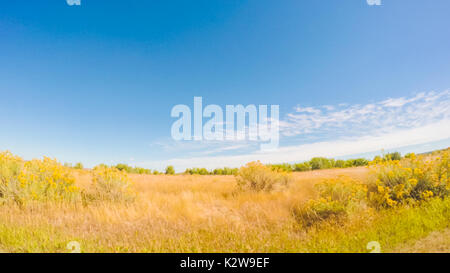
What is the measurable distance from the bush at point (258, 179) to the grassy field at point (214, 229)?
294cm

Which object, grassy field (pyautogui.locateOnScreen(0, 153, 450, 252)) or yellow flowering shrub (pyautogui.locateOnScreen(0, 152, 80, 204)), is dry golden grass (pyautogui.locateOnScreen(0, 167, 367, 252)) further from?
yellow flowering shrub (pyautogui.locateOnScreen(0, 152, 80, 204))

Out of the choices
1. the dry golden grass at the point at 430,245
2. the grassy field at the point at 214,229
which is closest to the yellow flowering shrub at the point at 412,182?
the grassy field at the point at 214,229

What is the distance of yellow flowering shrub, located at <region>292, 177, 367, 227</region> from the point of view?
4.98 meters

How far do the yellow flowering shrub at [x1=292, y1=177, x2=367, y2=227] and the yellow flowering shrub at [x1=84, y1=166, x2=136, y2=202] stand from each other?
5668 millimetres

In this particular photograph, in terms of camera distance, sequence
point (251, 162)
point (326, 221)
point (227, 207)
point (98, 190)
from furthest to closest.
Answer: point (251, 162) → point (98, 190) → point (227, 207) → point (326, 221)

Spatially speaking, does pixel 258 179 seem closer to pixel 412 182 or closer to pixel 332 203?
pixel 332 203

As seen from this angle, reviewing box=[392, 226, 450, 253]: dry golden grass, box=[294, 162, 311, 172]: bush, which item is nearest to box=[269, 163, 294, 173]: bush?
box=[294, 162, 311, 172]: bush

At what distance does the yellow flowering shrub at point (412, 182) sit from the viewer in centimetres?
580

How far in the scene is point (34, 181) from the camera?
6.64m
